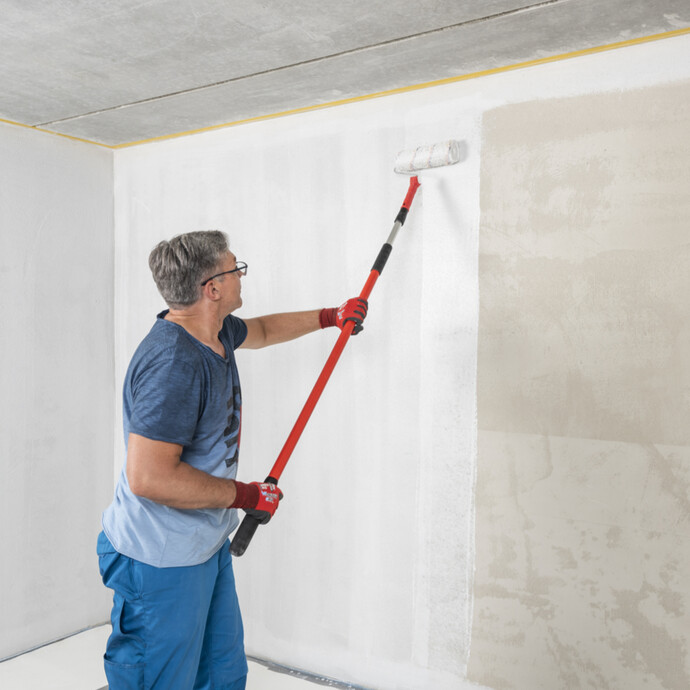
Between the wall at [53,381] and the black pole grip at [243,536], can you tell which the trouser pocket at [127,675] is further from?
the wall at [53,381]

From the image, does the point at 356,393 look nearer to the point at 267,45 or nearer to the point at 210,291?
the point at 210,291

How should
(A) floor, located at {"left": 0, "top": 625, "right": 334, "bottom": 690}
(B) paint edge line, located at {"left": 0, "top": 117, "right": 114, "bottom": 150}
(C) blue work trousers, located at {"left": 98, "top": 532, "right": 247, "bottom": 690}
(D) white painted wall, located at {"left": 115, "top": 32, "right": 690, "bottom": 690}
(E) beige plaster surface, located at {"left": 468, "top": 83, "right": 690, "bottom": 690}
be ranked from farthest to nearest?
(B) paint edge line, located at {"left": 0, "top": 117, "right": 114, "bottom": 150}, (A) floor, located at {"left": 0, "top": 625, "right": 334, "bottom": 690}, (D) white painted wall, located at {"left": 115, "top": 32, "right": 690, "bottom": 690}, (E) beige plaster surface, located at {"left": 468, "top": 83, "right": 690, "bottom": 690}, (C) blue work trousers, located at {"left": 98, "top": 532, "right": 247, "bottom": 690}

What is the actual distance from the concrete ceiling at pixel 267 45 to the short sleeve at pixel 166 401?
875 millimetres

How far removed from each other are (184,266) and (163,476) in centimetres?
56

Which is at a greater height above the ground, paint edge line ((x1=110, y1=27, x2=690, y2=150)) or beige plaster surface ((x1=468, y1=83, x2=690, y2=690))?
paint edge line ((x1=110, y1=27, x2=690, y2=150))

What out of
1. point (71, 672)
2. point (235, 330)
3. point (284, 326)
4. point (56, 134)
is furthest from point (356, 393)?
point (56, 134)

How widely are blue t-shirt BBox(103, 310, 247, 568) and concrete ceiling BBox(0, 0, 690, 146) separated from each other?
0.77m

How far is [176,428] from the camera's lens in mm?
1679

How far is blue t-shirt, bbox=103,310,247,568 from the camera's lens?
5.52 ft

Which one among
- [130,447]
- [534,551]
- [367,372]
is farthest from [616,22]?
[130,447]

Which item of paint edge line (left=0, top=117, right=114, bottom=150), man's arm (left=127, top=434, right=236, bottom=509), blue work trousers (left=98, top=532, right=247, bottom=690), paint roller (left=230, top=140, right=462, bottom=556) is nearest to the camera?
man's arm (left=127, top=434, right=236, bottom=509)

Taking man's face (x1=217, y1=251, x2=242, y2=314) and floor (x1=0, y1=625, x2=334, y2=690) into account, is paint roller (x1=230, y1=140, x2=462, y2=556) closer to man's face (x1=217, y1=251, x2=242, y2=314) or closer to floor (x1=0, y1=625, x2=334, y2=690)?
man's face (x1=217, y1=251, x2=242, y2=314)

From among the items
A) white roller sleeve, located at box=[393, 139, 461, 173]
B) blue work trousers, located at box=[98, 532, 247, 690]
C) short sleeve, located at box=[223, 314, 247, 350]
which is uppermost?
white roller sleeve, located at box=[393, 139, 461, 173]

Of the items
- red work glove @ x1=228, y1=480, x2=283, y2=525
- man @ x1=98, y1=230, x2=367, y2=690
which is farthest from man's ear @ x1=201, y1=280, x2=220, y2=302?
red work glove @ x1=228, y1=480, x2=283, y2=525
